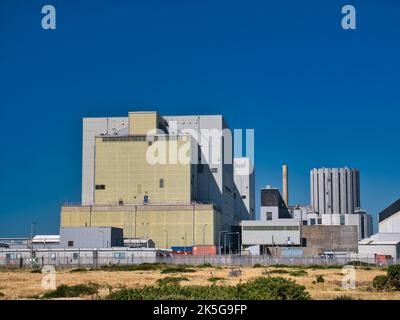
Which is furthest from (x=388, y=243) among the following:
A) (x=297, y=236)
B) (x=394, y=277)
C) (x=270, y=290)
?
(x=270, y=290)

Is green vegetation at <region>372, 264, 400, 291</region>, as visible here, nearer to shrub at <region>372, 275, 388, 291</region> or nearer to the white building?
shrub at <region>372, 275, 388, 291</region>

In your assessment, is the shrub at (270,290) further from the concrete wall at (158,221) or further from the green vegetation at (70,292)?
the concrete wall at (158,221)

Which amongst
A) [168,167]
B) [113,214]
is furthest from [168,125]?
[113,214]

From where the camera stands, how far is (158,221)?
385 ft

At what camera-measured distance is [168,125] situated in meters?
136

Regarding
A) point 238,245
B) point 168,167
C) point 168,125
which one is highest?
point 168,125

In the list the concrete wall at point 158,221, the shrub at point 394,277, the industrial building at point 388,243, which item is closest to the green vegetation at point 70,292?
the shrub at point 394,277

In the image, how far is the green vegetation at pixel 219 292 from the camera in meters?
16.8

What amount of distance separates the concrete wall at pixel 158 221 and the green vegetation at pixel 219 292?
93860mm

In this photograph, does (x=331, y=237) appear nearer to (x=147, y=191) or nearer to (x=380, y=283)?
(x=147, y=191)

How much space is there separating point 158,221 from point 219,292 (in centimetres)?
9993
